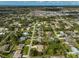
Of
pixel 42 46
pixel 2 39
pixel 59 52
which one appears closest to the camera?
pixel 59 52

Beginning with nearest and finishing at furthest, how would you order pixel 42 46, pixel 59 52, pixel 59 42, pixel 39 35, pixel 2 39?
1. pixel 59 52
2. pixel 42 46
3. pixel 59 42
4. pixel 2 39
5. pixel 39 35

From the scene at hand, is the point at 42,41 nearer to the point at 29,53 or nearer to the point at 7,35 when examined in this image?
the point at 29,53

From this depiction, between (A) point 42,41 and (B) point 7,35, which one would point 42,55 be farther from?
→ (B) point 7,35

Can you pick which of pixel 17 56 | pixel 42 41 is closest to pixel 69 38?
pixel 42 41

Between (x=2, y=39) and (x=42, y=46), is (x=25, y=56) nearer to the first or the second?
(x=42, y=46)

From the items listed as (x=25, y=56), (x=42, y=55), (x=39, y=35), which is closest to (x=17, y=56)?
(x=25, y=56)

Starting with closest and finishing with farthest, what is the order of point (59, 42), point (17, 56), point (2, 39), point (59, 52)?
1. point (17, 56)
2. point (59, 52)
3. point (59, 42)
4. point (2, 39)

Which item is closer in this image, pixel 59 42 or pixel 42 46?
pixel 42 46

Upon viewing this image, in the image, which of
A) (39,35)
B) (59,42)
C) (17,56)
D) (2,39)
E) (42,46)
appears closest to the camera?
(17,56)
